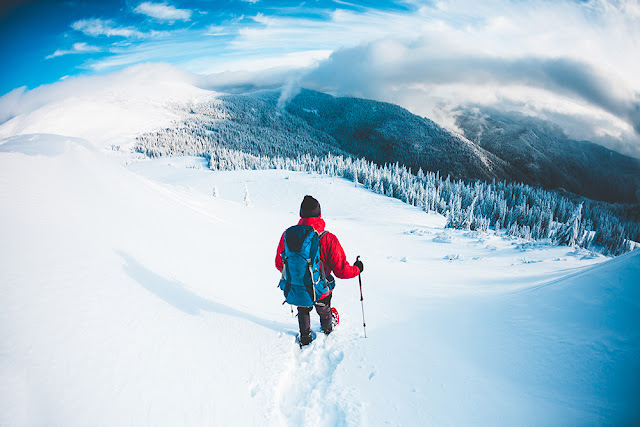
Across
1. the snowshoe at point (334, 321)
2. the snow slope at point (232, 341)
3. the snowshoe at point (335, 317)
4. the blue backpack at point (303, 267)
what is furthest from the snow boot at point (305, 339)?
the snowshoe at point (335, 317)

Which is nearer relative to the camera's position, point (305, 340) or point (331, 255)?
point (331, 255)

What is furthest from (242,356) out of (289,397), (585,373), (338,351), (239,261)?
(585,373)

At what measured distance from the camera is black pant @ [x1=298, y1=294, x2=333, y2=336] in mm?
3934

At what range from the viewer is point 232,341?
11.9 ft

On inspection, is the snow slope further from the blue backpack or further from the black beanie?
the black beanie

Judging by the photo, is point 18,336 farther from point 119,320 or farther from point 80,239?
point 80,239

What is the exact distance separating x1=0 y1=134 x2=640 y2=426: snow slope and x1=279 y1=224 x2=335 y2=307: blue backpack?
80cm

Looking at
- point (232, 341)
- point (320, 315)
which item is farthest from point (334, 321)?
point (232, 341)

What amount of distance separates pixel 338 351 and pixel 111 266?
11.7 ft

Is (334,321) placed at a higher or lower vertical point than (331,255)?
lower

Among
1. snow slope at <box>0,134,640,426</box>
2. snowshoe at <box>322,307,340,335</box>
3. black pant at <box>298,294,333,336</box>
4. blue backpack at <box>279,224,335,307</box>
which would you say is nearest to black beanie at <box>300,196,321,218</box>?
blue backpack at <box>279,224,335,307</box>

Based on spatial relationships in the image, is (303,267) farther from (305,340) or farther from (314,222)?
(305,340)

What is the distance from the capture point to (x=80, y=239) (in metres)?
3.84

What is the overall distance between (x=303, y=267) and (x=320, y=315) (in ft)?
3.29
